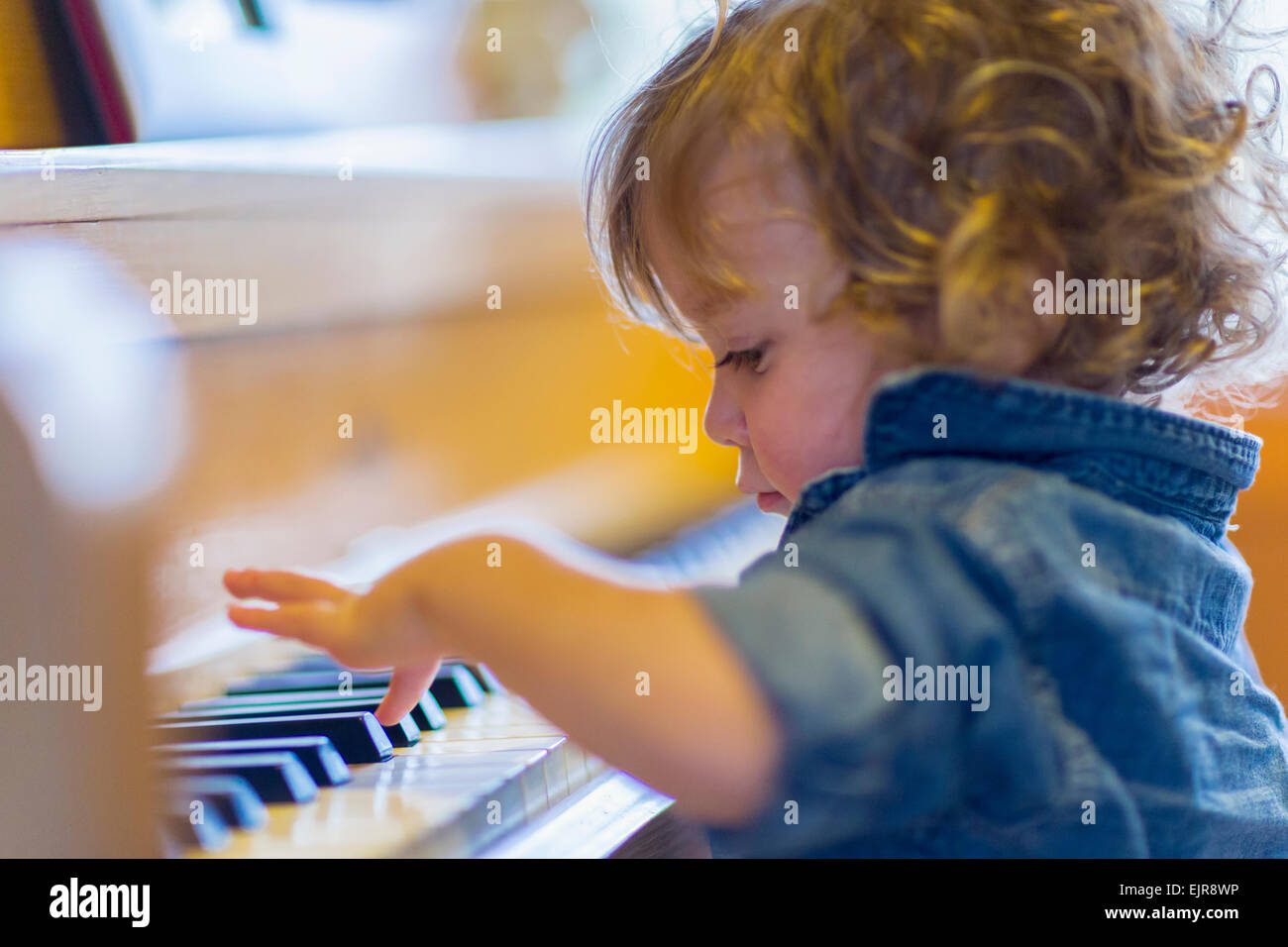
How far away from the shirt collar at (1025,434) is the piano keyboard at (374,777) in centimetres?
23

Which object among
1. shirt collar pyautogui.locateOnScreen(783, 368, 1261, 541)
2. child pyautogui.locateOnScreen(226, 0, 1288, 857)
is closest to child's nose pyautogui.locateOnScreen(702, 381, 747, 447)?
child pyautogui.locateOnScreen(226, 0, 1288, 857)

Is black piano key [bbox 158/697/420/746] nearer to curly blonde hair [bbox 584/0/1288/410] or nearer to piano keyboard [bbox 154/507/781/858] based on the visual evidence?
piano keyboard [bbox 154/507/781/858]

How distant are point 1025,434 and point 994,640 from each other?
4.9 inches

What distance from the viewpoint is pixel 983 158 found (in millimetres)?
589

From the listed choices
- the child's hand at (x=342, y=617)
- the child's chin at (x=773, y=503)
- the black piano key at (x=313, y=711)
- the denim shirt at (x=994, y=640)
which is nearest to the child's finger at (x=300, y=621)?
the child's hand at (x=342, y=617)

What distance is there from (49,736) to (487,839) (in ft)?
0.76

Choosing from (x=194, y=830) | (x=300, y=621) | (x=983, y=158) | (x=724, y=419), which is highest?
(x=983, y=158)

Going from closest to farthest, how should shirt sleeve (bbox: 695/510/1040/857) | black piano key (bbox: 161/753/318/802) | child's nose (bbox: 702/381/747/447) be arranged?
shirt sleeve (bbox: 695/510/1040/857) < black piano key (bbox: 161/753/318/802) < child's nose (bbox: 702/381/747/447)

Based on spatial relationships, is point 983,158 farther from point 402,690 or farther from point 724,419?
point 402,690

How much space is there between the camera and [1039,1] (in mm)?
626

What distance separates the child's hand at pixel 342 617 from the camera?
0.54m

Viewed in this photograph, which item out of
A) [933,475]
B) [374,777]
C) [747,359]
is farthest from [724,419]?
[374,777]

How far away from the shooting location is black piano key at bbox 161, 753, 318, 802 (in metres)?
0.57

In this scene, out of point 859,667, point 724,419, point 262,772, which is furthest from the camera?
point 724,419
